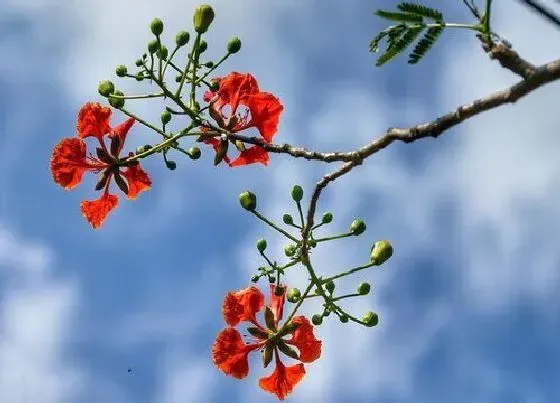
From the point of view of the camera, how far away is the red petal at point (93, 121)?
14.0 feet

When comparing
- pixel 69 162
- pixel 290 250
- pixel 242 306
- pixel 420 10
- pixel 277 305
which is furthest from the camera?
pixel 69 162

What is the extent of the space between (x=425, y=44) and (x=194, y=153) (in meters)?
1.32

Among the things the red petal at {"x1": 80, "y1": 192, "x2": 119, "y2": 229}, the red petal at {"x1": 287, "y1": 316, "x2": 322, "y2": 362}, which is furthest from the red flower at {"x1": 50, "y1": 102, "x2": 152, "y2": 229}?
the red petal at {"x1": 287, "y1": 316, "x2": 322, "y2": 362}

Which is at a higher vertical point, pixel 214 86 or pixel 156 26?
pixel 156 26

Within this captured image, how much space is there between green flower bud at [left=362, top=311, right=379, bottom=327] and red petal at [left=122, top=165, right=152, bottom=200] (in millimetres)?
1298

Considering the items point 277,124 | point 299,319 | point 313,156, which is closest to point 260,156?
point 277,124

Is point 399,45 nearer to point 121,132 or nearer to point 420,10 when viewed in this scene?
point 420,10

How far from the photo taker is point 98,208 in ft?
14.3

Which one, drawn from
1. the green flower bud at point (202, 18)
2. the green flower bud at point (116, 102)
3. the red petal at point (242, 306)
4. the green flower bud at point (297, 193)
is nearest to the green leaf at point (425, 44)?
the green flower bud at point (297, 193)

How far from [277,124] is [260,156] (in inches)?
10.2

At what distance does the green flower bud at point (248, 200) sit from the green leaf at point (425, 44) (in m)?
1.10

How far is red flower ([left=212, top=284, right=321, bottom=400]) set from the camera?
4.14 meters

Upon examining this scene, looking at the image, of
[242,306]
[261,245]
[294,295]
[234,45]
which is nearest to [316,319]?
[294,295]

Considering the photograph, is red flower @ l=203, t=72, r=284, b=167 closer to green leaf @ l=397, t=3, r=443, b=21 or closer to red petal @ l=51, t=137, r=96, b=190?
red petal @ l=51, t=137, r=96, b=190
